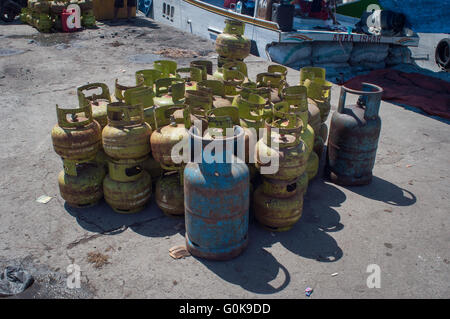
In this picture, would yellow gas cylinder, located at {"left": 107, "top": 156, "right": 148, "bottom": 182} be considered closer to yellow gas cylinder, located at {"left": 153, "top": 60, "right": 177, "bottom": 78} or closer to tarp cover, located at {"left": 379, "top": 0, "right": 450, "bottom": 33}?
yellow gas cylinder, located at {"left": 153, "top": 60, "right": 177, "bottom": 78}

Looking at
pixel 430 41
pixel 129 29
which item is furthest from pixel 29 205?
pixel 430 41

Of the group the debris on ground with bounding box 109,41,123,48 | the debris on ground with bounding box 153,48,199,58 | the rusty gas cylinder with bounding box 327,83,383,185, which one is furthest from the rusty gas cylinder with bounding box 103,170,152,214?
the debris on ground with bounding box 109,41,123,48

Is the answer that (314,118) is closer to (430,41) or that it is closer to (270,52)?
(270,52)

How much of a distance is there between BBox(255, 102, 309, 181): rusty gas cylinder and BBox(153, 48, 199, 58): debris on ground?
939cm

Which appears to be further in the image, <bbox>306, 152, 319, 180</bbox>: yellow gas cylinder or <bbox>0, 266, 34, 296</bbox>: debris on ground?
<bbox>306, 152, 319, 180</bbox>: yellow gas cylinder

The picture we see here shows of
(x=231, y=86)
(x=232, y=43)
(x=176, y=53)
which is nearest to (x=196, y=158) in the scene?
(x=231, y=86)

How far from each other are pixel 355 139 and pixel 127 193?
3.41 m

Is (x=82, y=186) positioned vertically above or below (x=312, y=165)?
below

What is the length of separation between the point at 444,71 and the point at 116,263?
1344 centimetres

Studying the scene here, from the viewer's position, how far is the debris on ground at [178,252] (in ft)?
14.1

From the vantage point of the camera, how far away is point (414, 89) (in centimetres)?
1113

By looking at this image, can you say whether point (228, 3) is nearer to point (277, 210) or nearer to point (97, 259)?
point (277, 210)

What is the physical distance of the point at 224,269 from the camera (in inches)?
163

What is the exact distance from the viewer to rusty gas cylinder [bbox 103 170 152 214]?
4.85m
